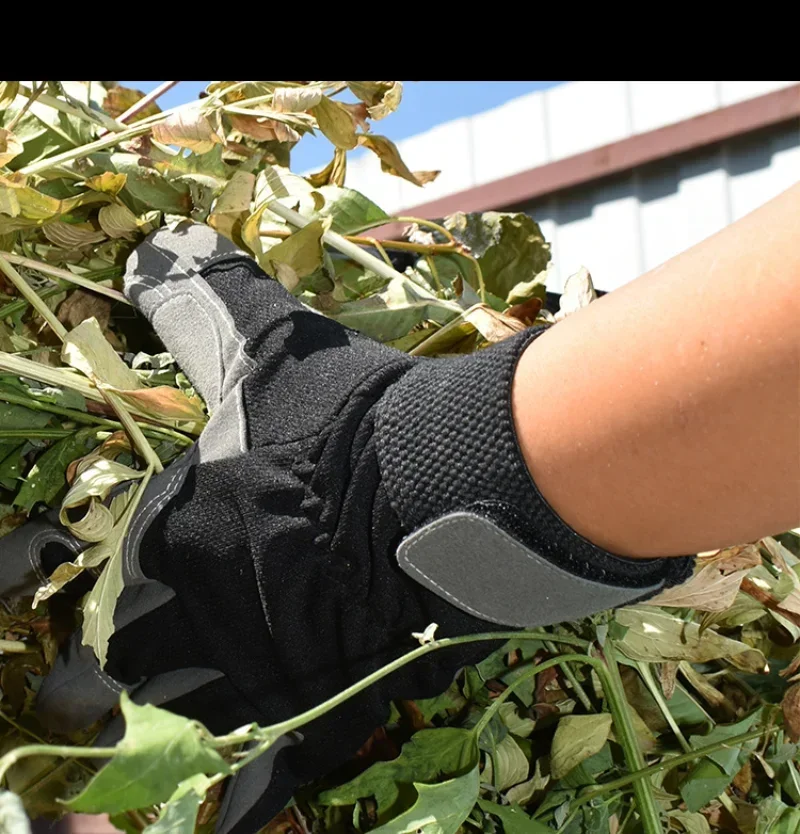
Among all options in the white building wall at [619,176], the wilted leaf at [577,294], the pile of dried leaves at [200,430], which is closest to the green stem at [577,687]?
the pile of dried leaves at [200,430]

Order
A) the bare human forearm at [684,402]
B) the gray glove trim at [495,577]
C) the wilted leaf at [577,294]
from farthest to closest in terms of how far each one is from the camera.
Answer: the wilted leaf at [577,294] < the gray glove trim at [495,577] < the bare human forearm at [684,402]

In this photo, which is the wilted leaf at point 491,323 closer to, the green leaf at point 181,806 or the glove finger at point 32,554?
the glove finger at point 32,554

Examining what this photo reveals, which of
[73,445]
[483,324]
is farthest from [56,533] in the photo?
[483,324]

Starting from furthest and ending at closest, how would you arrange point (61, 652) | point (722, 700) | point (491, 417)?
1. point (722, 700)
2. point (61, 652)
3. point (491, 417)

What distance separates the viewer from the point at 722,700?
0.76 meters

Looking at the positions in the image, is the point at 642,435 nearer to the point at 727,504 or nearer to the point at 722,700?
the point at 727,504

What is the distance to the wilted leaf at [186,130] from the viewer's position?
2.16 feet

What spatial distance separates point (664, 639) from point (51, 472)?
40 centimetres

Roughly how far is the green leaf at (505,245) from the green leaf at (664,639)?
313mm

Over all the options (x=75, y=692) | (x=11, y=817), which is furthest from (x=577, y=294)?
(x=11, y=817)

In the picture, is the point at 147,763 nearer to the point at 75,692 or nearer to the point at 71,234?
the point at 75,692

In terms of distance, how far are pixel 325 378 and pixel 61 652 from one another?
0.23 m

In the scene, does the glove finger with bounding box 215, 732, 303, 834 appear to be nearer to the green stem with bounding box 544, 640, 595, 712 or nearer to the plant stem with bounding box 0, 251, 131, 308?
the green stem with bounding box 544, 640, 595, 712
